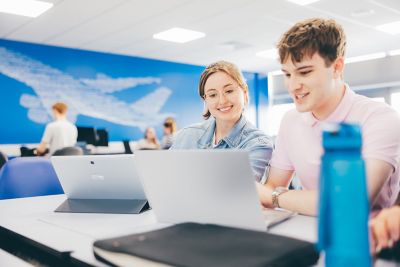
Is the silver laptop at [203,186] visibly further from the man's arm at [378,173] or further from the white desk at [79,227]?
the man's arm at [378,173]

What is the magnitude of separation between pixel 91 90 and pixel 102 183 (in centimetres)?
590

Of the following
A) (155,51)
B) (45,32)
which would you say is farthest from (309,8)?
(45,32)

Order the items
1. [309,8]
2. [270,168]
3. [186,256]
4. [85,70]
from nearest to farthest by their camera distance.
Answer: [186,256] → [270,168] → [309,8] → [85,70]

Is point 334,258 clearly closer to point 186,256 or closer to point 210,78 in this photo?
point 186,256

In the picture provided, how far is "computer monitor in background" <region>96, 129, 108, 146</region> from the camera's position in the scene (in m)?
6.59

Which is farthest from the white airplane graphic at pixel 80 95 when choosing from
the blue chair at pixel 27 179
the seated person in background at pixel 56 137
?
the blue chair at pixel 27 179

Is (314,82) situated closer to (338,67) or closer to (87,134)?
(338,67)

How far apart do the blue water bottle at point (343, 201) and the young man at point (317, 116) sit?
0.61 meters

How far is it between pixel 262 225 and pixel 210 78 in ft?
3.59

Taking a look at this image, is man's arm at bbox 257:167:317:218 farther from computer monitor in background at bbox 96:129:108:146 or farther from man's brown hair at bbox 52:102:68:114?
computer monitor in background at bbox 96:129:108:146

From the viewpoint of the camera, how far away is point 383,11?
4969mm

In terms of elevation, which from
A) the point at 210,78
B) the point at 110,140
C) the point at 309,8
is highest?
the point at 309,8

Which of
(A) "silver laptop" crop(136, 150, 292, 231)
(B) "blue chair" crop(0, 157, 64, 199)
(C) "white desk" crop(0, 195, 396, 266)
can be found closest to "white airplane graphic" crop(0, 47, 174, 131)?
(B) "blue chair" crop(0, 157, 64, 199)

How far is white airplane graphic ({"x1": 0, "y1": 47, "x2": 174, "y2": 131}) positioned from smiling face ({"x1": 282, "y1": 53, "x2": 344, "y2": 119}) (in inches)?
226
